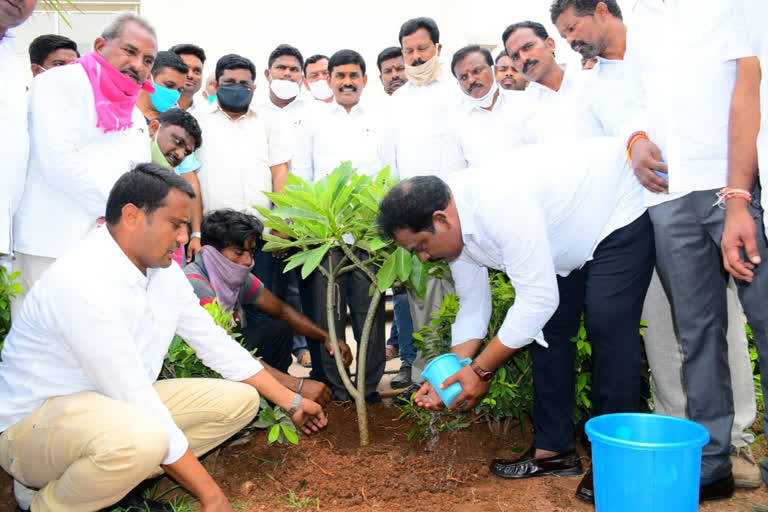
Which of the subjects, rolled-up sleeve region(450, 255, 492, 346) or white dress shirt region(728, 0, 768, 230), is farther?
rolled-up sleeve region(450, 255, 492, 346)

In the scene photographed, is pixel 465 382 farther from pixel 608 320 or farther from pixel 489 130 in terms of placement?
pixel 489 130

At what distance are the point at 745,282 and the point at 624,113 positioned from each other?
1060 millimetres

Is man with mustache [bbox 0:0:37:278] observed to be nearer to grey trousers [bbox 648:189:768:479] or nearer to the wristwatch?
the wristwatch

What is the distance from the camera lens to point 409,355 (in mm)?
4234

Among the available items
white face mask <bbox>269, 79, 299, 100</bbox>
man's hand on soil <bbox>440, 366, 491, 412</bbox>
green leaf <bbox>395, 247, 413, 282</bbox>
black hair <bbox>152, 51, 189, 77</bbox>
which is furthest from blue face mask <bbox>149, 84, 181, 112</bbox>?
man's hand on soil <bbox>440, 366, 491, 412</bbox>

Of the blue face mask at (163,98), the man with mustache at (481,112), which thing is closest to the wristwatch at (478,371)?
the man with mustache at (481,112)

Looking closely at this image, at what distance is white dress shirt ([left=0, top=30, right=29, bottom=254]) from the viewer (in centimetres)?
263

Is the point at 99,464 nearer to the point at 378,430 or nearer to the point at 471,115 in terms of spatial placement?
the point at 378,430

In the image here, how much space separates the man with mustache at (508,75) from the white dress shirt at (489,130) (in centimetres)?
103

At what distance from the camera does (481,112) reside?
4008mm

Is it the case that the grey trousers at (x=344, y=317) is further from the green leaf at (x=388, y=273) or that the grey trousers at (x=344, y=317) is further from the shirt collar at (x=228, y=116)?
the shirt collar at (x=228, y=116)

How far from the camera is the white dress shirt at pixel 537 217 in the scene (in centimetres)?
224

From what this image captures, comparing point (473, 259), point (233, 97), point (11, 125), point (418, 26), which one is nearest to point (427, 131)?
point (418, 26)

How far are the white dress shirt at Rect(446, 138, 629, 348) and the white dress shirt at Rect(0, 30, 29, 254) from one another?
176cm
